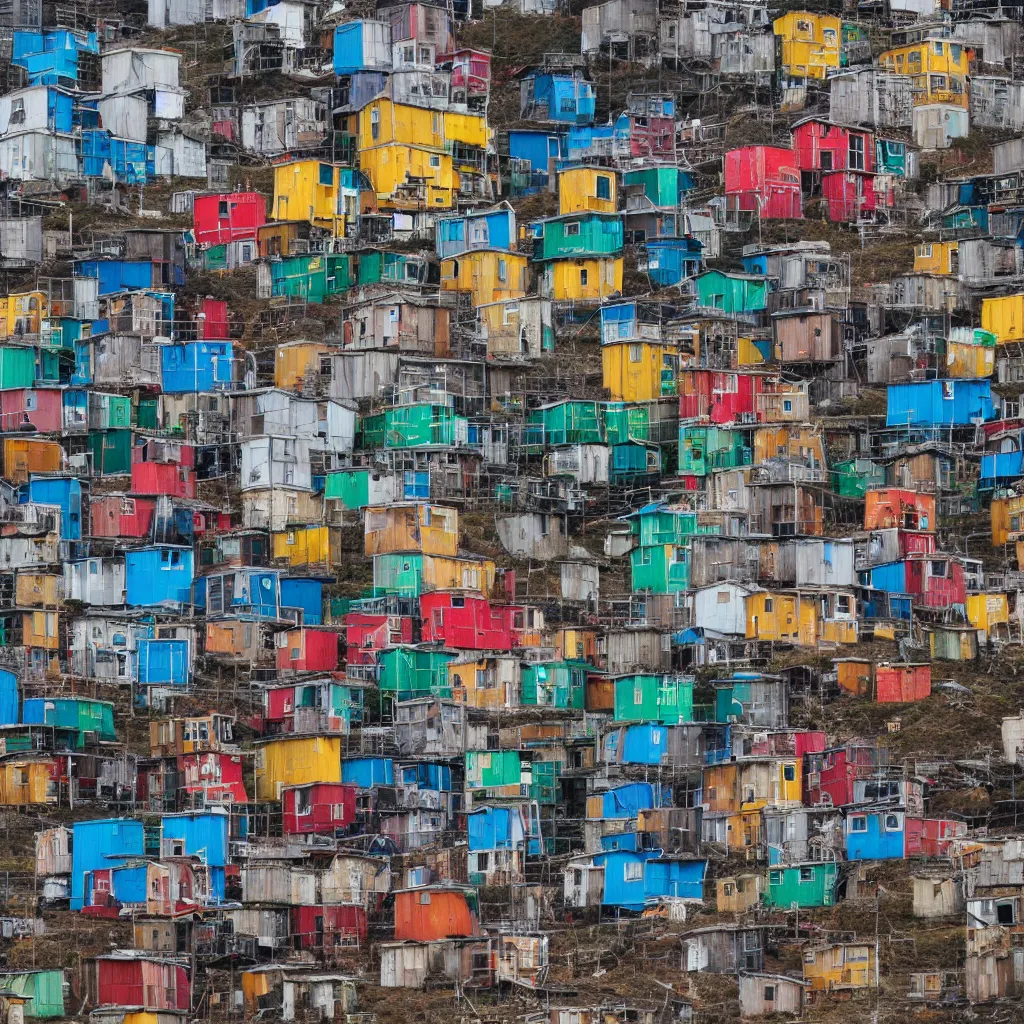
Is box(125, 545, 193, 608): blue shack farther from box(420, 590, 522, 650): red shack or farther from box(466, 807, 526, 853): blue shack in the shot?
box(466, 807, 526, 853): blue shack

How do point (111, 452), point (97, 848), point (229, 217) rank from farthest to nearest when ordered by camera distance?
point (229, 217), point (111, 452), point (97, 848)

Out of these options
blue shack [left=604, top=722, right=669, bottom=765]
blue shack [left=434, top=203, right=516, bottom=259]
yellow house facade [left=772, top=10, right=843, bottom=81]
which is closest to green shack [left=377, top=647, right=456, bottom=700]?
blue shack [left=604, top=722, right=669, bottom=765]

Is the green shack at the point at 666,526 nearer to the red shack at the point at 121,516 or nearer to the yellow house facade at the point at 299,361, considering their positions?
the yellow house facade at the point at 299,361

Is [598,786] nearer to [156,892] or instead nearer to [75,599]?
[156,892]

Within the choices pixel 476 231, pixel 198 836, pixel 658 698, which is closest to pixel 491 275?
pixel 476 231

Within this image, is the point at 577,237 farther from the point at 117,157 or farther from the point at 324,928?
the point at 324,928

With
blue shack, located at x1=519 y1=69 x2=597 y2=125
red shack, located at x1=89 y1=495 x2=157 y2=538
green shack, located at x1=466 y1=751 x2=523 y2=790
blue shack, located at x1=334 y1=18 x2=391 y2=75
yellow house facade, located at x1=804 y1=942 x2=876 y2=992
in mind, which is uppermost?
blue shack, located at x1=334 y1=18 x2=391 y2=75
